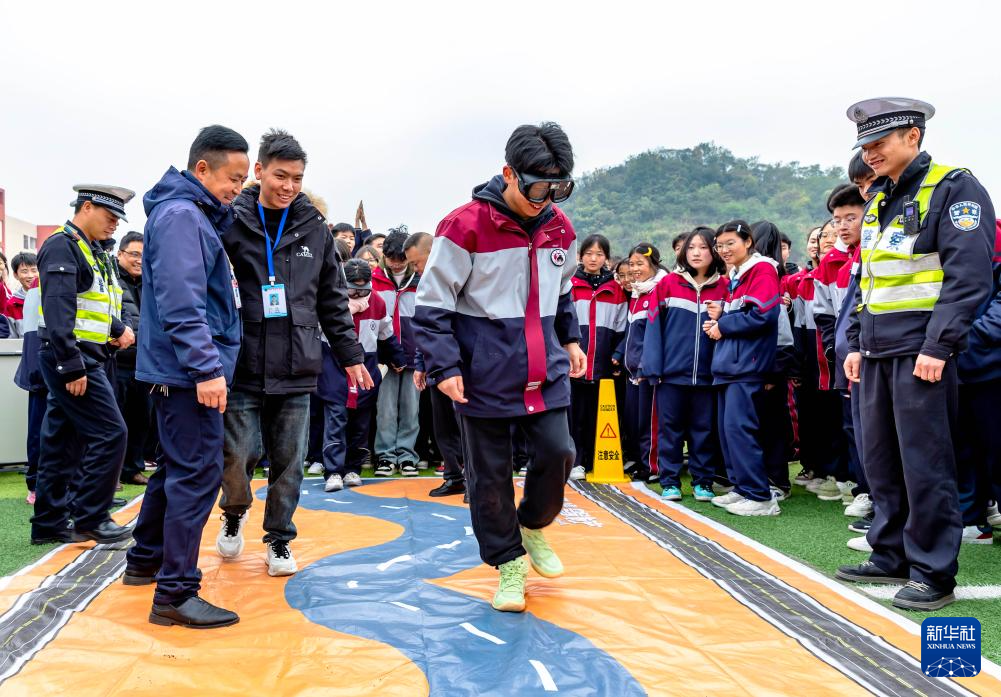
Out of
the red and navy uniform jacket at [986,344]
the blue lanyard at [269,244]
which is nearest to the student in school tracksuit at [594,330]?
the red and navy uniform jacket at [986,344]

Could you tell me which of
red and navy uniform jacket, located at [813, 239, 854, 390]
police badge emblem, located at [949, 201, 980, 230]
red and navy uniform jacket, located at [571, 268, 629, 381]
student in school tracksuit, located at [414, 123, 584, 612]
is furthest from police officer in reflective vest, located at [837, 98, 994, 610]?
red and navy uniform jacket, located at [571, 268, 629, 381]

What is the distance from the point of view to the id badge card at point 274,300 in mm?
3307

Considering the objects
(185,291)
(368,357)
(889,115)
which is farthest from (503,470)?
(368,357)

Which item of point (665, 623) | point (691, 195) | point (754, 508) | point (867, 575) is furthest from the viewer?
point (691, 195)

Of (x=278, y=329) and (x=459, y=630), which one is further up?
(x=278, y=329)

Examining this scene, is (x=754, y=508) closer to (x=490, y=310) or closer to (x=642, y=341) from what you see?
(x=642, y=341)

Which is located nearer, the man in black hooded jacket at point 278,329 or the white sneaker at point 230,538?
the man in black hooded jacket at point 278,329

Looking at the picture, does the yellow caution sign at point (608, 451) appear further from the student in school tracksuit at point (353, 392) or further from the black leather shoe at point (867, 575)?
the black leather shoe at point (867, 575)

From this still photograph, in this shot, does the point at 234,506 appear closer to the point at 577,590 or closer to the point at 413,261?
the point at 577,590

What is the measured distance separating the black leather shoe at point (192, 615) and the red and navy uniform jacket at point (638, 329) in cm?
402

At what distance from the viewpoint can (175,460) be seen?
2893 mm

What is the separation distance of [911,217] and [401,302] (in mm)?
4475

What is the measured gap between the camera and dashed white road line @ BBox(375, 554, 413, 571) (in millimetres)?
3553

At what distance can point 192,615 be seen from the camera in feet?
9.19
